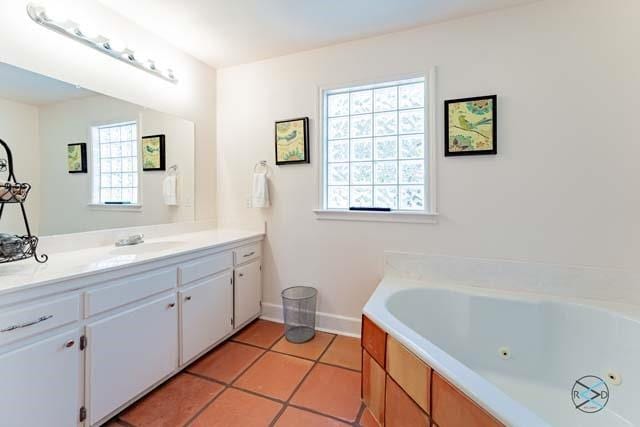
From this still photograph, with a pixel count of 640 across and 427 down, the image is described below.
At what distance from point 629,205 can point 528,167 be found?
0.57 metres

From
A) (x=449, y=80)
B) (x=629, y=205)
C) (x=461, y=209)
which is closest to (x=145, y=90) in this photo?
(x=449, y=80)

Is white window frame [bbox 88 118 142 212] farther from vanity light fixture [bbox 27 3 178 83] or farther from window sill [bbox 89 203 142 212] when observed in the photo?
vanity light fixture [bbox 27 3 178 83]

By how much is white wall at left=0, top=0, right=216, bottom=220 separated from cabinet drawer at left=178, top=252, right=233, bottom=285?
2.40 feet

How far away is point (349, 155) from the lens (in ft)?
8.32

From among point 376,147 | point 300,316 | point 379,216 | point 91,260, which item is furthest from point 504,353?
point 91,260

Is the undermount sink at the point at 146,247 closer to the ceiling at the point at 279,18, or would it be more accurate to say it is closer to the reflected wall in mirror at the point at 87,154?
the reflected wall in mirror at the point at 87,154

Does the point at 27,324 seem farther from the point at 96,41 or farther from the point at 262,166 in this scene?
the point at 262,166

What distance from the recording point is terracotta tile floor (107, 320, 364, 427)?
61.1 inches

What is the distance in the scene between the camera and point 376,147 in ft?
8.03

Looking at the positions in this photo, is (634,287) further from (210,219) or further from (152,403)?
(210,219)

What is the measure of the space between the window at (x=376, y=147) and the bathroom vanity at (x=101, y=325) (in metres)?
1.14

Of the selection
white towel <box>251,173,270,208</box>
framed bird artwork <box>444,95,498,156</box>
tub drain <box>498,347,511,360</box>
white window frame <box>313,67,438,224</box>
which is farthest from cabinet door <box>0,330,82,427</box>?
framed bird artwork <box>444,95,498,156</box>

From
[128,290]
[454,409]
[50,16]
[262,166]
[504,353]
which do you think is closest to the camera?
[454,409]

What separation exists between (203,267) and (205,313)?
342 millimetres
